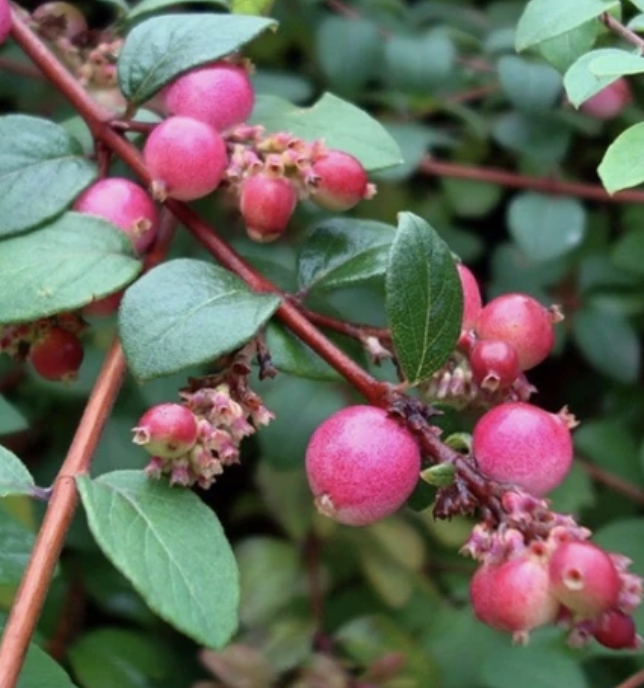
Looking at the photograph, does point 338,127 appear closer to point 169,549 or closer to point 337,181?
point 337,181

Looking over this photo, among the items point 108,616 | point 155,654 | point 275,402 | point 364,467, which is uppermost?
point 364,467

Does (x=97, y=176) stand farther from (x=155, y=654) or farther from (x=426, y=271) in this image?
(x=155, y=654)

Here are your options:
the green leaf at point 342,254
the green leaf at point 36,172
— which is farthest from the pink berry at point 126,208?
the green leaf at point 342,254

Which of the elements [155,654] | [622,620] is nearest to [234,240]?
[155,654]

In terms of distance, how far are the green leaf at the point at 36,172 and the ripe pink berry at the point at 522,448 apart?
0.38 m

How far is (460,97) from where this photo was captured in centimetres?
154

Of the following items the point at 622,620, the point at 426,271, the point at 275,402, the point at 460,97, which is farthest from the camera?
the point at 460,97

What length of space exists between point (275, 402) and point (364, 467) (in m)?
0.59

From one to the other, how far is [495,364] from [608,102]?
791 millimetres

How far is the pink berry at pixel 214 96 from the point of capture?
887 mm

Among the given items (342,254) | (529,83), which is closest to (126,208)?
(342,254)

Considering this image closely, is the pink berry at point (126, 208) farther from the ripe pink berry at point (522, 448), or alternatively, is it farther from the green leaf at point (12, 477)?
the ripe pink berry at point (522, 448)

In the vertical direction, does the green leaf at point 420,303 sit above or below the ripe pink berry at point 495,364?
above

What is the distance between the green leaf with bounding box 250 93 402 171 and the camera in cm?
93
